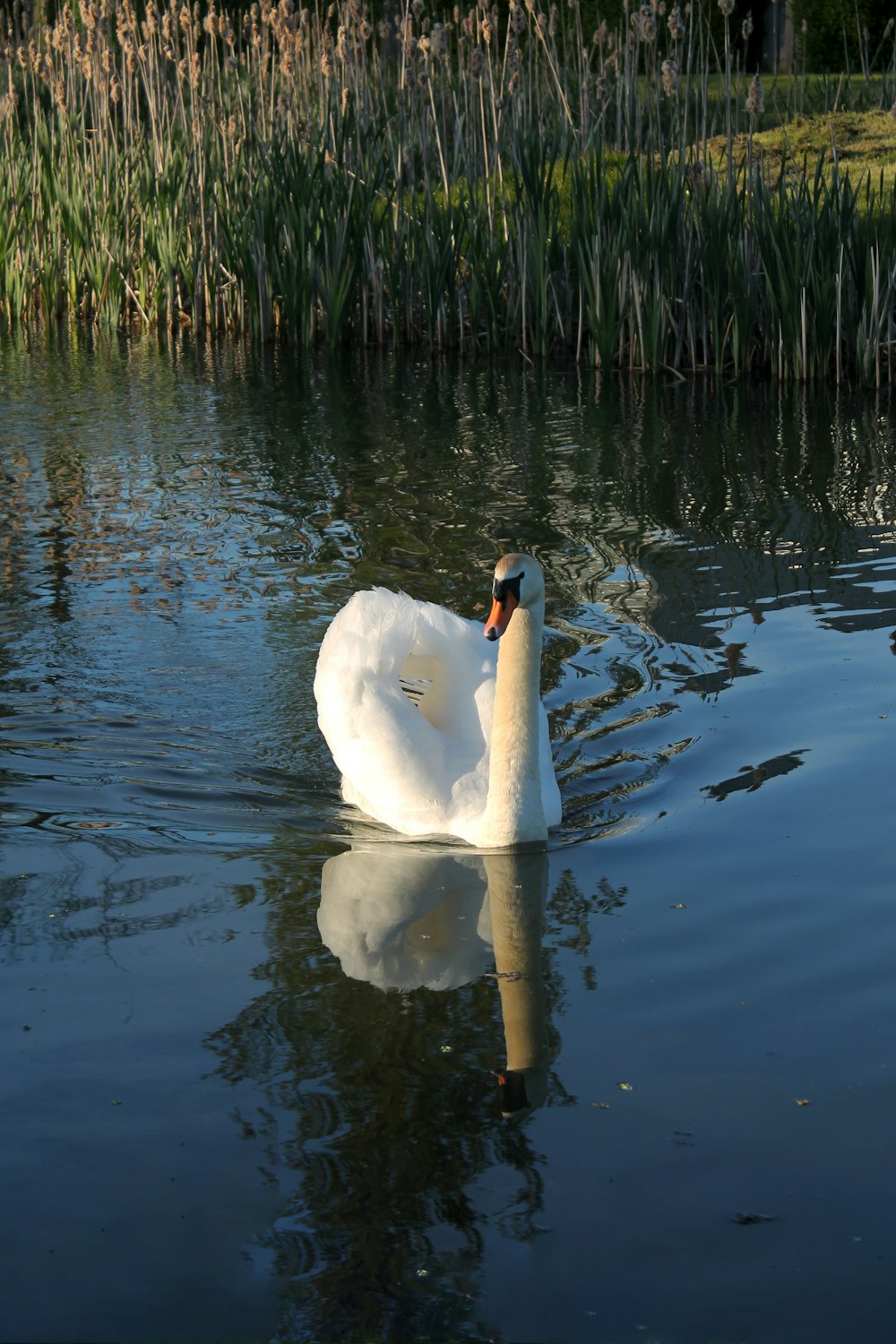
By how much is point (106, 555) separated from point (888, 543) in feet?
12.6

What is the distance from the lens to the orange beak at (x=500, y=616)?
477 centimetres

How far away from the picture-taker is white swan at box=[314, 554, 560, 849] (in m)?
4.94

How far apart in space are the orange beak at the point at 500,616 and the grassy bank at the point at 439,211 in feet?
24.1

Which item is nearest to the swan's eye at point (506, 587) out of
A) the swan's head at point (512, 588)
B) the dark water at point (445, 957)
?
the swan's head at point (512, 588)

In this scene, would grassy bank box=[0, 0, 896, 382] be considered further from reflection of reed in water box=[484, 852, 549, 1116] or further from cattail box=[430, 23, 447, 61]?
reflection of reed in water box=[484, 852, 549, 1116]

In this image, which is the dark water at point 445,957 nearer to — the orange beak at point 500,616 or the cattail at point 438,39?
the orange beak at point 500,616

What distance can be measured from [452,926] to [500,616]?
91cm

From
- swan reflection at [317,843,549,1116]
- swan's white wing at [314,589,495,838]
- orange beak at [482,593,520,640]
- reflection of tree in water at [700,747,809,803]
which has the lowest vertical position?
swan reflection at [317,843,549,1116]

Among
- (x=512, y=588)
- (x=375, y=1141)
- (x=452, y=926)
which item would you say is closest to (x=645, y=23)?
(x=512, y=588)

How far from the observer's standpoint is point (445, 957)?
432cm

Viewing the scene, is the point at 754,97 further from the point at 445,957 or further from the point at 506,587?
the point at 445,957

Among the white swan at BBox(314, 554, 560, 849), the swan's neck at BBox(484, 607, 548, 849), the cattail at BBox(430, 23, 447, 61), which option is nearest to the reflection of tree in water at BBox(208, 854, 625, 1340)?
the swan's neck at BBox(484, 607, 548, 849)

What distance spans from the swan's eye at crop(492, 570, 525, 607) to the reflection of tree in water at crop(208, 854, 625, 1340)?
1029 millimetres

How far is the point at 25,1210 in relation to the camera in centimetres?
311
